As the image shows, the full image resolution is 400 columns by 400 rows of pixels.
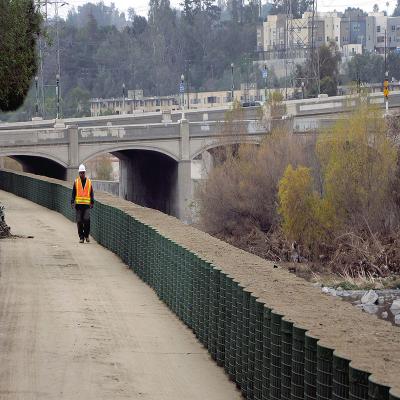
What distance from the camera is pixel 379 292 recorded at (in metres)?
45.7

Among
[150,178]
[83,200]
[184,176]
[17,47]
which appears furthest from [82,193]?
[150,178]

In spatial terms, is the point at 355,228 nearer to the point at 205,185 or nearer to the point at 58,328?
the point at 205,185

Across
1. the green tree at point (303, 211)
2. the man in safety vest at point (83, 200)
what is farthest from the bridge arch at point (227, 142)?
the man in safety vest at point (83, 200)

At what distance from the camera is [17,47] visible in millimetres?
29203

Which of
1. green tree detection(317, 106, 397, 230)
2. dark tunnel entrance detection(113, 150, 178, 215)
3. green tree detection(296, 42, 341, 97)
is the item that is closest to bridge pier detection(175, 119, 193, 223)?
dark tunnel entrance detection(113, 150, 178, 215)

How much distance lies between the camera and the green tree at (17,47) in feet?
91.6

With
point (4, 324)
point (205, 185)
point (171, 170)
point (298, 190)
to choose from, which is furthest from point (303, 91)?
point (4, 324)

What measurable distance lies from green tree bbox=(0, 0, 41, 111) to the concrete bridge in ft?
118

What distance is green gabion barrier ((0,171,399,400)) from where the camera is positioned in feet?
29.6

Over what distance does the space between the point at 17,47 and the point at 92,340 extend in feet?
49.5

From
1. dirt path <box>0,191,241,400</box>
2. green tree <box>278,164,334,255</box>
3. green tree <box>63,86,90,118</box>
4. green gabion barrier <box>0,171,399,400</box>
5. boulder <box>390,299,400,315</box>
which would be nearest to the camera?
green gabion barrier <box>0,171,399,400</box>

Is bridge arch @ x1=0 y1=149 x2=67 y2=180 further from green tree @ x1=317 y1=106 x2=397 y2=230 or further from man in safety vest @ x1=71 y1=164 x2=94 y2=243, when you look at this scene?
man in safety vest @ x1=71 y1=164 x2=94 y2=243

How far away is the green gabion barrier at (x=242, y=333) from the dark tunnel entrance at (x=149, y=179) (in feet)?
188

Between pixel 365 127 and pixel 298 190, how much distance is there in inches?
168
